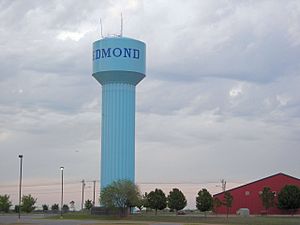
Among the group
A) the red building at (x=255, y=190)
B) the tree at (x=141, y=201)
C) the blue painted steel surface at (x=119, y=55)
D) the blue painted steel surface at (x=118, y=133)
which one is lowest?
the tree at (x=141, y=201)

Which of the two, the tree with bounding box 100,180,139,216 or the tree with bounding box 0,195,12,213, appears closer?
the tree with bounding box 100,180,139,216

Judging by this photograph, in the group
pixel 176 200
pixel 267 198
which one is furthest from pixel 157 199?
pixel 267 198

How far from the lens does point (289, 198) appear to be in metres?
98.6


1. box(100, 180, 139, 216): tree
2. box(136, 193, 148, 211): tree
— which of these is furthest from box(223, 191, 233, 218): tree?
box(100, 180, 139, 216): tree

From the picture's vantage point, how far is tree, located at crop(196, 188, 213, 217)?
8731 cm

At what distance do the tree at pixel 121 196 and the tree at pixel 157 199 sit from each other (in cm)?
850

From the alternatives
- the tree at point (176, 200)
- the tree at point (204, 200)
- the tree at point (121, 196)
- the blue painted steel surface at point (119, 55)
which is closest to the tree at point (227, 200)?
the tree at point (176, 200)

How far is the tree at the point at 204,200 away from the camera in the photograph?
8731 centimetres

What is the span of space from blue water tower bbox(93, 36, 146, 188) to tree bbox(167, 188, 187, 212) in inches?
248

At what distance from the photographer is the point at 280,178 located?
352 feet

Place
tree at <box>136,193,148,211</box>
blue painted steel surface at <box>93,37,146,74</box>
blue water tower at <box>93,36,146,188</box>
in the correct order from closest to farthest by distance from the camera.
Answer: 1. tree at <box>136,193,148,211</box>
2. blue painted steel surface at <box>93,37,146,74</box>
3. blue water tower at <box>93,36,146,188</box>

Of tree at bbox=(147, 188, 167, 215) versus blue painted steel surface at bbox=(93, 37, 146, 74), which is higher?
blue painted steel surface at bbox=(93, 37, 146, 74)

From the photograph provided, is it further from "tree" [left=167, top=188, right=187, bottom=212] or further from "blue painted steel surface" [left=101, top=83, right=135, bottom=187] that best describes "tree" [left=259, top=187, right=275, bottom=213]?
"blue painted steel surface" [left=101, top=83, right=135, bottom=187]

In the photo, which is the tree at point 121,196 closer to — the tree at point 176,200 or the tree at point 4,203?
the tree at point 176,200
